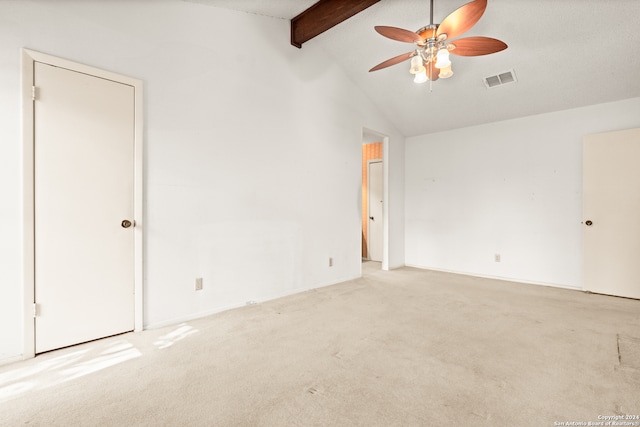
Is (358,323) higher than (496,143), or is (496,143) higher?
(496,143)

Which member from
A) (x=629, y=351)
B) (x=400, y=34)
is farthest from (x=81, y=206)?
(x=629, y=351)

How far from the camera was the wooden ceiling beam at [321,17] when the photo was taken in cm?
311

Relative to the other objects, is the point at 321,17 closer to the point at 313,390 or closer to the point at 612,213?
the point at 313,390

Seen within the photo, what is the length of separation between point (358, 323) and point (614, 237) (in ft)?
11.6

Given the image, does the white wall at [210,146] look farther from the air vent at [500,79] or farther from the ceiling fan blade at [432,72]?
the air vent at [500,79]

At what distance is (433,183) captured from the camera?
5531 mm

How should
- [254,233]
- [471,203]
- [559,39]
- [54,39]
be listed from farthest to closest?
[471,203]
[254,233]
[559,39]
[54,39]

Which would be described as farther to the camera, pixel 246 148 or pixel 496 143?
pixel 496 143

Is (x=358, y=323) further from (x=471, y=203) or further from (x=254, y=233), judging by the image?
(x=471, y=203)

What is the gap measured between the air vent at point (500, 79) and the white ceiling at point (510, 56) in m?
0.07

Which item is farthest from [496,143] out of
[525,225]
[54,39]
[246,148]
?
[54,39]

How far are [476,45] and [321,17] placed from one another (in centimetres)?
177

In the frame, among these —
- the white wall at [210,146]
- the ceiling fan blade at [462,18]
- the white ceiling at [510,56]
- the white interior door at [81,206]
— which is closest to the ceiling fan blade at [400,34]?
the ceiling fan blade at [462,18]

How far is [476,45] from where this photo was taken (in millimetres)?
2508
